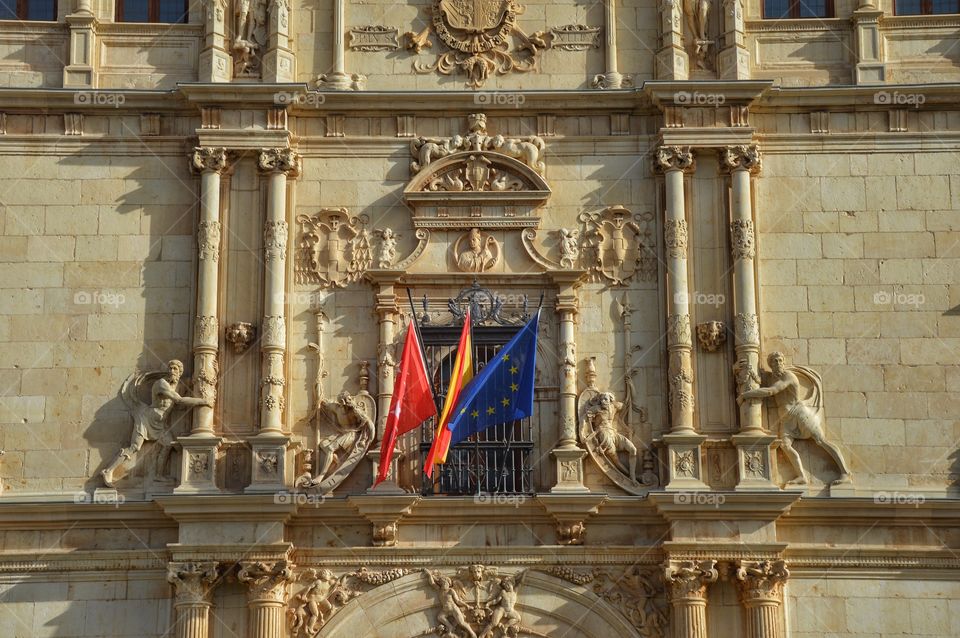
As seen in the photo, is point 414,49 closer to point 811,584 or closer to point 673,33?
point 673,33

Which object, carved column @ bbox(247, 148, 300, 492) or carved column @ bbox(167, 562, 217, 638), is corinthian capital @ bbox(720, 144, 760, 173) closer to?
carved column @ bbox(247, 148, 300, 492)

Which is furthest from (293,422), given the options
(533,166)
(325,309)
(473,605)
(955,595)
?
(955,595)

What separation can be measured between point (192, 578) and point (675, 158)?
7.78 meters

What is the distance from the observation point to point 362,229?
2123 centimetres

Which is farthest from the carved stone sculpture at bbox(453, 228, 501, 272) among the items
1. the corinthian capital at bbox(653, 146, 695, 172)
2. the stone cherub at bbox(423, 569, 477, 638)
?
the stone cherub at bbox(423, 569, 477, 638)

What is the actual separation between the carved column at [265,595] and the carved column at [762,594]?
529 centimetres

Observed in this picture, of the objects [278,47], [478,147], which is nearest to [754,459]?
[478,147]

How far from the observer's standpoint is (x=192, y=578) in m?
19.6

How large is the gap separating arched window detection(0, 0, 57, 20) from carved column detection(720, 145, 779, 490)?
29.2ft

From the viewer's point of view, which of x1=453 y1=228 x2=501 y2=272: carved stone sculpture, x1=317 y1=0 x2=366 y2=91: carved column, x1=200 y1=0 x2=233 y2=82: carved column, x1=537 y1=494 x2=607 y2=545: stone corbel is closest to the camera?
x1=537 y1=494 x2=607 y2=545: stone corbel

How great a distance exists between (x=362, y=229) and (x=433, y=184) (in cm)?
105

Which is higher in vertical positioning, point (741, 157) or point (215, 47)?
point (215, 47)

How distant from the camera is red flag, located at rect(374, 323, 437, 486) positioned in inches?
776

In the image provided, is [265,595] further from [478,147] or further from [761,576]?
[478,147]
